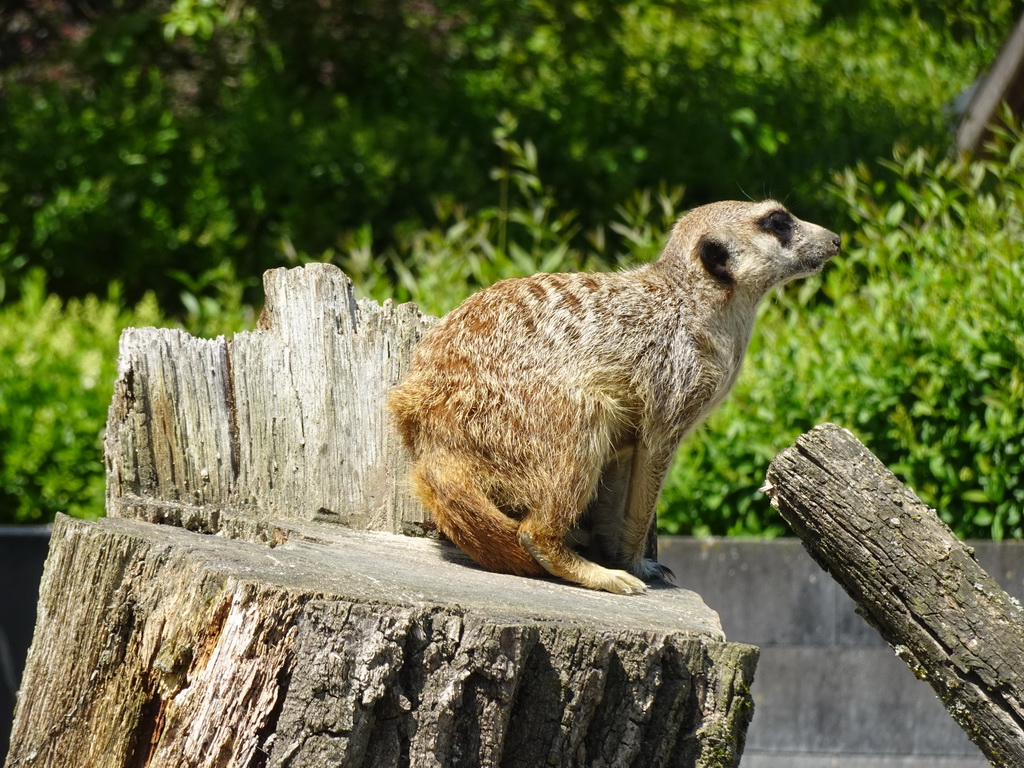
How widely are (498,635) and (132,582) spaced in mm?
815

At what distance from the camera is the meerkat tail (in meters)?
3.01

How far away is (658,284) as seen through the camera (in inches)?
134

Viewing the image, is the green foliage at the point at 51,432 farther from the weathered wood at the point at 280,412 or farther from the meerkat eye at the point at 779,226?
the meerkat eye at the point at 779,226

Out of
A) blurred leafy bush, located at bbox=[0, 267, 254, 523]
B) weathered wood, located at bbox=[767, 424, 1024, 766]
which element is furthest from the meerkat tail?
blurred leafy bush, located at bbox=[0, 267, 254, 523]

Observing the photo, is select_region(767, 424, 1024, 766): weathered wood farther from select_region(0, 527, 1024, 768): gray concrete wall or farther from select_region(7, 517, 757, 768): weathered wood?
select_region(0, 527, 1024, 768): gray concrete wall

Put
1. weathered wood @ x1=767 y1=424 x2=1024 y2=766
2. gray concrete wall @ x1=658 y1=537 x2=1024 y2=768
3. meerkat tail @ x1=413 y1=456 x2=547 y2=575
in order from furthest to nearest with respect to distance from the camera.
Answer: gray concrete wall @ x1=658 y1=537 x2=1024 y2=768, meerkat tail @ x1=413 y1=456 x2=547 y2=575, weathered wood @ x1=767 y1=424 x2=1024 y2=766

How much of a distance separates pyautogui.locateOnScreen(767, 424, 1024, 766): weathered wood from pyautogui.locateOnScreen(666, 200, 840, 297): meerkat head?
0.83m

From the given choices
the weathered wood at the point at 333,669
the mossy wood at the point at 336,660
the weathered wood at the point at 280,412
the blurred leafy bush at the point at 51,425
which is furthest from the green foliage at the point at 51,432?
the weathered wood at the point at 333,669

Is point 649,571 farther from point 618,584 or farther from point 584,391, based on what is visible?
point 584,391

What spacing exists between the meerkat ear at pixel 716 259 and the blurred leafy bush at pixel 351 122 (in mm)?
5246

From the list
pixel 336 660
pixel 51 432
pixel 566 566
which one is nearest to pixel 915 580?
pixel 566 566

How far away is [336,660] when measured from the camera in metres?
2.15

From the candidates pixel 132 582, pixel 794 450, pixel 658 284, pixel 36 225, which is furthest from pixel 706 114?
pixel 132 582

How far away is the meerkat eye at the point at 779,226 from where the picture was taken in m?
3.47
